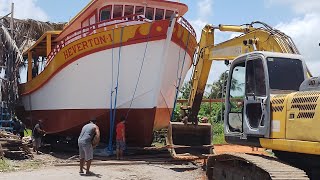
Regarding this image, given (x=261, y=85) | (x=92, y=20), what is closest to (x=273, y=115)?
(x=261, y=85)

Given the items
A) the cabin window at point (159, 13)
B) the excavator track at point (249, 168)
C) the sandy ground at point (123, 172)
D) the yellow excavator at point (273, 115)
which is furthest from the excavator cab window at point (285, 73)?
the cabin window at point (159, 13)

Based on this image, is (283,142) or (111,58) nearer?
(283,142)

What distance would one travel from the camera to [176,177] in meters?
10.5

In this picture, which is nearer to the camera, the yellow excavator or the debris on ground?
the yellow excavator

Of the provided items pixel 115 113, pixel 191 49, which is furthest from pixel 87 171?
pixel 191 49

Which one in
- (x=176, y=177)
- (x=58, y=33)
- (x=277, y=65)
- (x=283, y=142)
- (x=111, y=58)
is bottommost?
(x=176, y=177)

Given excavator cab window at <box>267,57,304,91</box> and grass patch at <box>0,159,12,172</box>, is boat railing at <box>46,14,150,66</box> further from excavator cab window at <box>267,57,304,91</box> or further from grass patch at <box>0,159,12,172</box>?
excavator cab window at <box>267,57,304,91</box>

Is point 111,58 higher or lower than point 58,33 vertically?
lower

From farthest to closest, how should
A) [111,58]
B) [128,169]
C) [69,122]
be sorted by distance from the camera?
[69,122] → [111,58] → [128,169]

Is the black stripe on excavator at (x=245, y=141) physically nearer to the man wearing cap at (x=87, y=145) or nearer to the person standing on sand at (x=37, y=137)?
the man wearing cap at (x=87, y=145)

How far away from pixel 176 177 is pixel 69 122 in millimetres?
5583

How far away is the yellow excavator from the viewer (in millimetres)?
5500

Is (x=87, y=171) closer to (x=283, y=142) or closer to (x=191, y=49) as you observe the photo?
(x=283, y=142)

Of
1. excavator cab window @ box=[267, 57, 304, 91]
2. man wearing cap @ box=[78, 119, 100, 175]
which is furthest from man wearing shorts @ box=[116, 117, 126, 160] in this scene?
excavator cab window @ box=[267, 57, 304, 91]
